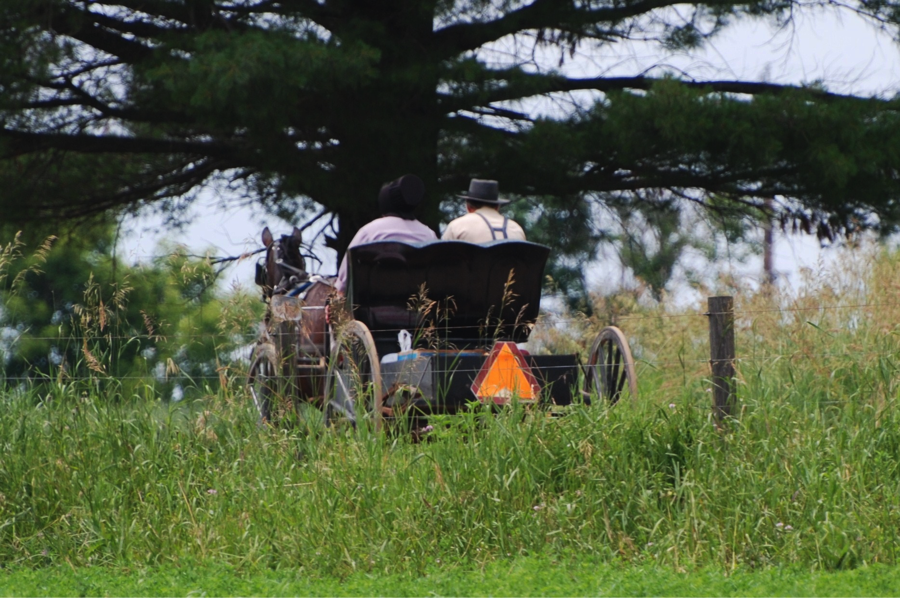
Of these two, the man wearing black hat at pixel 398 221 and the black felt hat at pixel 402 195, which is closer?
the man wearing black hat at pixel 398 221

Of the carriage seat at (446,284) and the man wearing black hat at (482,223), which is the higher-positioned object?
the man wearing black hat at (482,223)

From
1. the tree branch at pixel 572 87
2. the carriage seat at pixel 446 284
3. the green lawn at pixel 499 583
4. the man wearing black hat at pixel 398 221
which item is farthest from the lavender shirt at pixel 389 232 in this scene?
the tree branch at pixel 572 87

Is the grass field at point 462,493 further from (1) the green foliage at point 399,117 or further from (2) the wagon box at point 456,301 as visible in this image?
(1) the green foliage at point 399,117

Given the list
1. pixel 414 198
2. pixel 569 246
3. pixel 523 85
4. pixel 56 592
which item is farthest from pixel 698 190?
pixel 56 592

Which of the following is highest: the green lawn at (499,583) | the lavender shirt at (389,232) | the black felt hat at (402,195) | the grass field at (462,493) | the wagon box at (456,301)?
the black felt hat at (402,195)

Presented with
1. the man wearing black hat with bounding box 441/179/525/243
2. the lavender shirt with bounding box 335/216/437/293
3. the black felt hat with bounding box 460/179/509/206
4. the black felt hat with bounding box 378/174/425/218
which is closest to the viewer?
the lavender shirt with bounding box 335/216/437/293

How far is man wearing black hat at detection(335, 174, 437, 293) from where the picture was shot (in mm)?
6680

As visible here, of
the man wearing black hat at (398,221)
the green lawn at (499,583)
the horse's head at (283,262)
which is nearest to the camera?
the green lawn at (499,583)

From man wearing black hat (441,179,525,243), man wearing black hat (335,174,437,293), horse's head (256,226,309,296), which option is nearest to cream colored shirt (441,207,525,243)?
man wearing black hat (441,179,525,243)

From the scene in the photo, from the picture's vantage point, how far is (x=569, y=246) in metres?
11.9

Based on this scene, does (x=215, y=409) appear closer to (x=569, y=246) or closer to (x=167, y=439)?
(x=167, y=439)

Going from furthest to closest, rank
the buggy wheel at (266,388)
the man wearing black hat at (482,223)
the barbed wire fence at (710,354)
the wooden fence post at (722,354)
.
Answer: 1. the man wearing black hat at (482,223)
2. the buggy wheel at (266,388)
3. the barbed wire fence at (710,354)
4. the wooden fence post at (722,354)

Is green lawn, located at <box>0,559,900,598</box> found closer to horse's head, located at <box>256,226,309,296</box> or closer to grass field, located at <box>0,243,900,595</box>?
grass field, located at <box>0,243,900,595</box>

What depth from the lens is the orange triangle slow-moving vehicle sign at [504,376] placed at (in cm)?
571
